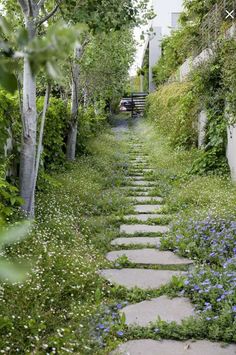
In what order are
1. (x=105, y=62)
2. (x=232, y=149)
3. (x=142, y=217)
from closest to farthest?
(x=142, y=217), (x=232, y=149), (x=105, y=62)

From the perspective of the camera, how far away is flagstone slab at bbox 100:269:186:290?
372 centimetres

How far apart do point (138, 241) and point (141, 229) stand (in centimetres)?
46

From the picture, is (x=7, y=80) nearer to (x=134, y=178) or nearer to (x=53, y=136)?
(x=53, y=136)

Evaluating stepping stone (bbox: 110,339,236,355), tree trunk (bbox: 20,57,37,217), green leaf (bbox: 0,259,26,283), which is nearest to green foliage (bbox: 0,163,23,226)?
tree trunk (bbox: 20,57,37,217)

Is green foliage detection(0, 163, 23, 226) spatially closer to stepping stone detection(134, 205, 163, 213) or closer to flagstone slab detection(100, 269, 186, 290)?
flagstone slab detection(100, 269, 186, 290)

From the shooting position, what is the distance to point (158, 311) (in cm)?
325

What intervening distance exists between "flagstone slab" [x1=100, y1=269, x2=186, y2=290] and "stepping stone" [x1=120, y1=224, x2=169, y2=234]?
1219 millimetres

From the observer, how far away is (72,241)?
444 centimetres

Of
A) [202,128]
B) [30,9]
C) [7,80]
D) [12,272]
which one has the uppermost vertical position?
[30,9]

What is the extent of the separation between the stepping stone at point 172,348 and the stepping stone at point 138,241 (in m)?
1.94

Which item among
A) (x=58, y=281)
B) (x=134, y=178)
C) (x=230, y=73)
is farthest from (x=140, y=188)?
(x=58, y=281)

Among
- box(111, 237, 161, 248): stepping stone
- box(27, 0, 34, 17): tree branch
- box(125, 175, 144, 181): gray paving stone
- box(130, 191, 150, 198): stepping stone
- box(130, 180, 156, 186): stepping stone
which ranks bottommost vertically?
box(111, 237, 161, 248): stepping stone

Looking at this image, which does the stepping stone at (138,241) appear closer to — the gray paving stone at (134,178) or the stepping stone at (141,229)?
the stepping stone at (141,229)

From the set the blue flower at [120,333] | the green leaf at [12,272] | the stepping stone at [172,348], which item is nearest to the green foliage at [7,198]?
the blue flower at [120,333]
